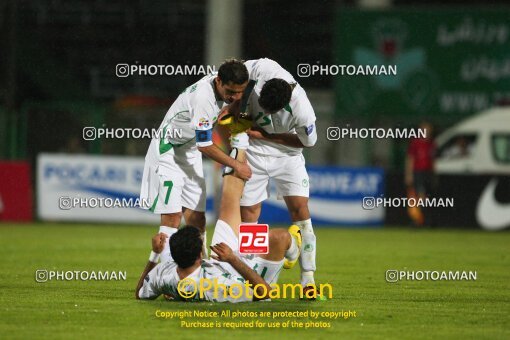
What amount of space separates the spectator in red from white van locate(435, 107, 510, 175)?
173 cm

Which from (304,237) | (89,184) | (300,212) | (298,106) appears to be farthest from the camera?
(89,184)

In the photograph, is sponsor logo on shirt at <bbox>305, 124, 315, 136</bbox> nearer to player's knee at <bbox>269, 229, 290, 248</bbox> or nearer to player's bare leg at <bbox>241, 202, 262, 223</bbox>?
player's bare leg at <bbox>241, 202, 262, 223</bbox>

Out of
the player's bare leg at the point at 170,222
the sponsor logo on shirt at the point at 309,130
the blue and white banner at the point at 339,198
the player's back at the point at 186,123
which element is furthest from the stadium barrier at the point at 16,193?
the sponsor logo on shirt at the point at 309,130

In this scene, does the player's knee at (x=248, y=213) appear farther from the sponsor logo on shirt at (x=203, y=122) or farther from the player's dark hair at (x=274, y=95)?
the player's dark hair at (x=274, y=95)

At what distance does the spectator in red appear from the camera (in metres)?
21.7

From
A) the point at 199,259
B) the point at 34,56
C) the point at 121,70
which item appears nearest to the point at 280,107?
the point at 199,259

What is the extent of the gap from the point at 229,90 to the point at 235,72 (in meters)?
0.20

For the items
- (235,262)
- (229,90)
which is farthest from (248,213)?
(235,262)

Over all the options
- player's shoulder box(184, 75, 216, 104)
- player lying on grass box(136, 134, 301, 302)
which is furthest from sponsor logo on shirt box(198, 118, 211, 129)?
player lying on grass box(136, 134, 301, 302)

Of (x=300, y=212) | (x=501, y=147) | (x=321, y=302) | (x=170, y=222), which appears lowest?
(x=321, y=302)

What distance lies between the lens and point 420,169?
21812 millimetres

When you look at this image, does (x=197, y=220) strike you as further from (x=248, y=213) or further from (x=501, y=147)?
Result: (x=501, y=147)

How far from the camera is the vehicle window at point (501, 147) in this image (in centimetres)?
2372

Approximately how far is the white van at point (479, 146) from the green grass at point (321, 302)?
4787 millimetres
